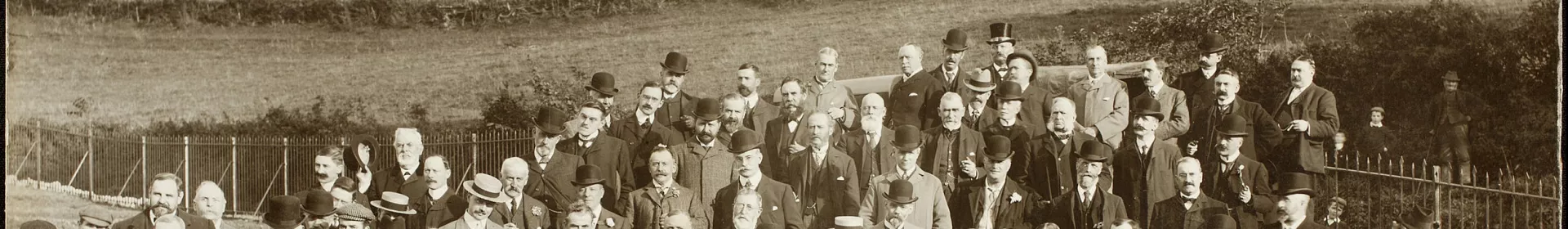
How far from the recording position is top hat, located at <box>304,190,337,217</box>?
11133 millimetres

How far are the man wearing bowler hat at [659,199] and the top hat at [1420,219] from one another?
4.43m

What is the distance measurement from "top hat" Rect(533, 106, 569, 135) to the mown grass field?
1.15 meters

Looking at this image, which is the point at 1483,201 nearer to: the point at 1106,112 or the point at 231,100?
the point at 1106,112

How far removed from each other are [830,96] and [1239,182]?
8.54ft

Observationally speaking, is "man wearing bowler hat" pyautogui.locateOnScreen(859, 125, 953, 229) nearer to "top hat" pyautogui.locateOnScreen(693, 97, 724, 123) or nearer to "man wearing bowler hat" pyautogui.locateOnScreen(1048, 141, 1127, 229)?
"man wearing bowler hat" pyautogui.locateOnScreen(1048, 141, 1127, 229)

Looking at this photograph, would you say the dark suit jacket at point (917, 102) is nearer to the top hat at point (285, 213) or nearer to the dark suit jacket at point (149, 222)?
the top hat at point (285, 213)

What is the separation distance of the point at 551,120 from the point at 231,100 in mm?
3533

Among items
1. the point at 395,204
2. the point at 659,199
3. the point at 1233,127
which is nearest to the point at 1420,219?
the point at 1233,127

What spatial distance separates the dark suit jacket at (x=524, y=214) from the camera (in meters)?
11.2

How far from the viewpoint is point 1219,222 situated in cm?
1073

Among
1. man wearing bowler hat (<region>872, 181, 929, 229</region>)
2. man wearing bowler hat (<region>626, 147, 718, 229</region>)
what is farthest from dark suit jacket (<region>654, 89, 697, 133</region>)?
man wearing bowler hat (<region>872, 181, 929, 229</region>)

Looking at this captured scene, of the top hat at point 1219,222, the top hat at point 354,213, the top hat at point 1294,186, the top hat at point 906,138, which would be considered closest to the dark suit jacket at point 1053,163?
the top hat at point 906,138

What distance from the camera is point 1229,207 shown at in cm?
1100

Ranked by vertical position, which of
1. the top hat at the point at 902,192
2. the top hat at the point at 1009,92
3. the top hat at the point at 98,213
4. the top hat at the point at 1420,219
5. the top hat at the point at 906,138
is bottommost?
the top hat at the point at 98,213
